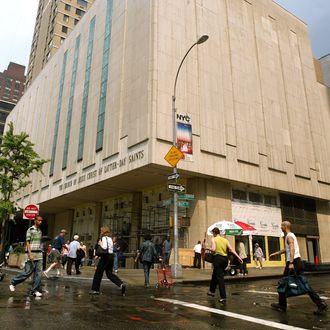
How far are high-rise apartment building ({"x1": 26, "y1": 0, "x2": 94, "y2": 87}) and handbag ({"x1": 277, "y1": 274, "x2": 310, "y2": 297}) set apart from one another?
65.8 m

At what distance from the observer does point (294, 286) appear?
6.91m

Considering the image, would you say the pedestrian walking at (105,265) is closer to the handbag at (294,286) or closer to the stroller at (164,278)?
the stroller at (164,278)

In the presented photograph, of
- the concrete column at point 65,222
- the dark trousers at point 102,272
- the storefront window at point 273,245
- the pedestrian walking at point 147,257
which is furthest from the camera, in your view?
the concrete column at point 65,222

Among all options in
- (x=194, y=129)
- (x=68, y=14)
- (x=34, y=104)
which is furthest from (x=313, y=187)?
(x=68, y=14)

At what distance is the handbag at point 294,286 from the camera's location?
6867 mm

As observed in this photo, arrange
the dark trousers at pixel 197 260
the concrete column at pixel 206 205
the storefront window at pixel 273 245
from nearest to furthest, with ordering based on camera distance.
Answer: the dark trousers at pixel 197 260 < the concrete column at pixel 206 205 < the storefront window at pixel 273 245

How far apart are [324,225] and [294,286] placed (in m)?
30.8

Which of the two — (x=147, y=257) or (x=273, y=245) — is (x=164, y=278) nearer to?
(x=147, y=257)

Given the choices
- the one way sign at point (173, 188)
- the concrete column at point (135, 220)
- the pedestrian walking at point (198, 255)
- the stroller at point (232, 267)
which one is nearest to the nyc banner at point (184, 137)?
the one way sign at point (173, 188)

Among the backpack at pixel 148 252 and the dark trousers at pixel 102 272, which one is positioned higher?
the backpack at pixel 148 252

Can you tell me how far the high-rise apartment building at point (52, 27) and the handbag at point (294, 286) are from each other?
216 ft

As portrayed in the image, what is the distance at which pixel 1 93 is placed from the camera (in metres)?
123

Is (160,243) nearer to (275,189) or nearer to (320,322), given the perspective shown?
(275,189)

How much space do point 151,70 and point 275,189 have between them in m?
14.0
